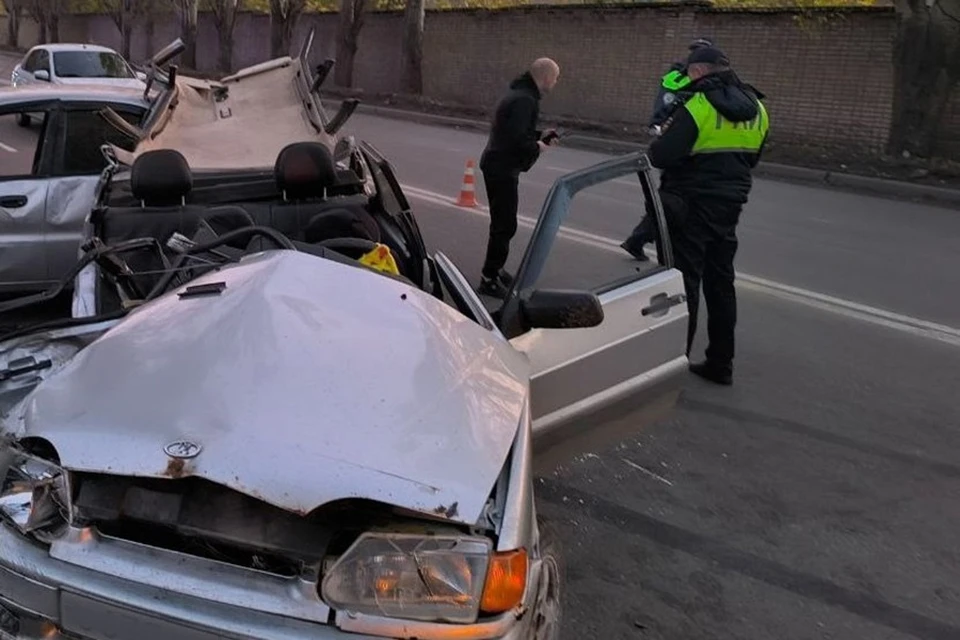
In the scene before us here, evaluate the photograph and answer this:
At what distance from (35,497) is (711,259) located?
445 cm

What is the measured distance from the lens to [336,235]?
13.0 ft

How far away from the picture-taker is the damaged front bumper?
2.05 m

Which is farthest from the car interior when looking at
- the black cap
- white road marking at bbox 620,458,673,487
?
the black cap

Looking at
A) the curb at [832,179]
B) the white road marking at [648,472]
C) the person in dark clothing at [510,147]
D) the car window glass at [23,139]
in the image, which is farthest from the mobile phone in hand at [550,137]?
the curb at [832,179]

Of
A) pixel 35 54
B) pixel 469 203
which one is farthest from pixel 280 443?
pixel 35 54

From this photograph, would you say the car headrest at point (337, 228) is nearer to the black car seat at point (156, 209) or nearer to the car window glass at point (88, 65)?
the black car seat at point (156, 209)

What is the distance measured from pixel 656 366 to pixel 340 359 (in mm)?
1806

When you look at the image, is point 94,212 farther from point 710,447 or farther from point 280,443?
point 710,447

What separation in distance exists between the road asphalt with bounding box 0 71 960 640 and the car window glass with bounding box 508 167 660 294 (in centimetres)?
8

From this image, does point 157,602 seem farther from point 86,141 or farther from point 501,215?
point 501,215

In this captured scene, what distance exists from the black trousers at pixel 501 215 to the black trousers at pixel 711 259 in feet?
5.97

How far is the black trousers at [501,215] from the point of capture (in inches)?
293

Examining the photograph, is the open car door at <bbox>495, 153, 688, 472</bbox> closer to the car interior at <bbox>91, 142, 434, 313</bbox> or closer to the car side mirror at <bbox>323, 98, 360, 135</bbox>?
the car interior at <bbox>91, 142, 434, 313</bbox>

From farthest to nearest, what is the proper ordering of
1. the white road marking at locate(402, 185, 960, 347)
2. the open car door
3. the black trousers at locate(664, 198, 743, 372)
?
the white road marking at locate(402, 185, 960, 347)
the black trousers at locate(664, 198, 743, 372)
the open car door
